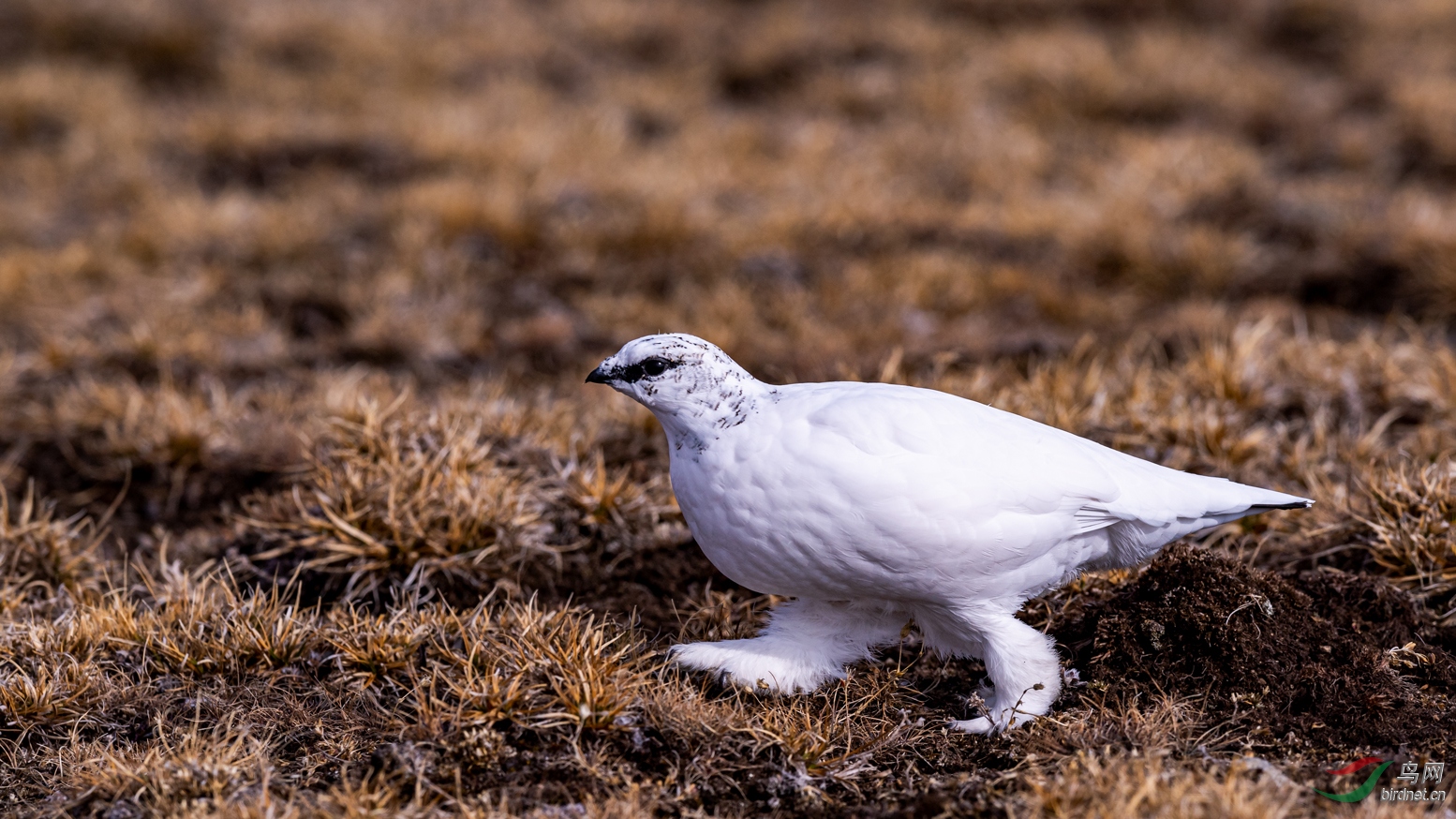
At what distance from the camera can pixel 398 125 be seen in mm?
7395

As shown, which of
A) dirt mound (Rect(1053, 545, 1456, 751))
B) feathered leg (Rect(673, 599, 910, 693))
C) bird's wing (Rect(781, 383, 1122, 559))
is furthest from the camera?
feathered leg (Rect(673, 599, 910, 693))

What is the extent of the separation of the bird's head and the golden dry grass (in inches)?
23.5

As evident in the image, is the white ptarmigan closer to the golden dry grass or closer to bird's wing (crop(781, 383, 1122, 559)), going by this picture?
bird's wing (crop(781, 383, 1122, 559))

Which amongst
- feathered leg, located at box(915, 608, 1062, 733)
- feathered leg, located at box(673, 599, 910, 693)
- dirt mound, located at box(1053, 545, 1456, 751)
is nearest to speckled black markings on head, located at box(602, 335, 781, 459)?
feathered leg, located at box(673, 599, 910, 693)

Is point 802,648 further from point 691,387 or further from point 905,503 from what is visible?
point 691,387

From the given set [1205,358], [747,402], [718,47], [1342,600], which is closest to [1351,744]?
[1342,600]

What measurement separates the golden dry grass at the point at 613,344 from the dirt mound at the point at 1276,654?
0.09 ft

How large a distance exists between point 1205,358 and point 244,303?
4354mm

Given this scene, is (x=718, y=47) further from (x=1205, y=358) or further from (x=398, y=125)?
(x=1205, y=358)

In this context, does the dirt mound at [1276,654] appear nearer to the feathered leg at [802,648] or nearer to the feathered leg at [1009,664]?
the feathered leg at [1009,664]

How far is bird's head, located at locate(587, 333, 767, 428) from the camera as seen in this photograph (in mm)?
2611

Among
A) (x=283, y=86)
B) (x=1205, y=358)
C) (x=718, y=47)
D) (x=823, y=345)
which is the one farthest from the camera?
(x=718, y=47)

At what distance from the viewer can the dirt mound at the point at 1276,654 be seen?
2.55 metres

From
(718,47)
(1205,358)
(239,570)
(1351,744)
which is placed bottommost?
(239,570)
